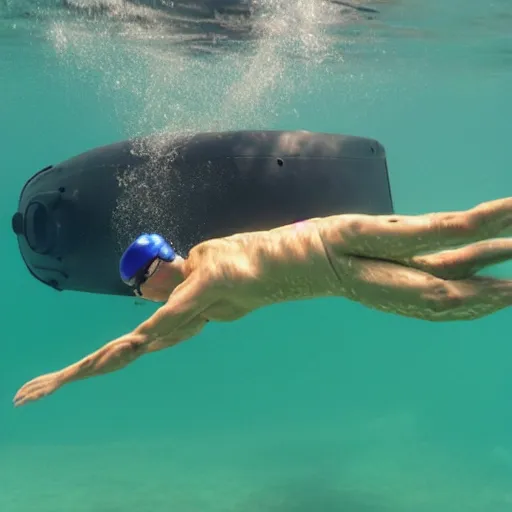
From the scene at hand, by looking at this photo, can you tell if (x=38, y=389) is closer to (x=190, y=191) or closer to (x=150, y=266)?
(x=150, y=266)

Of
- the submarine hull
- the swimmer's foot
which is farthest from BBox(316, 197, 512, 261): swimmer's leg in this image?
the swimmer's foot

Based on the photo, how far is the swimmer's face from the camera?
423 cm

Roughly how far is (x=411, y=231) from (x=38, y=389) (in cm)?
240

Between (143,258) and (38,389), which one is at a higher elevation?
(143,258)

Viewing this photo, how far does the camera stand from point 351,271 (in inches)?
149

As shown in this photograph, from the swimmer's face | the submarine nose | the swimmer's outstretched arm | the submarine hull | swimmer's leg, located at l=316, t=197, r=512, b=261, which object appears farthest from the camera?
the submarine nose

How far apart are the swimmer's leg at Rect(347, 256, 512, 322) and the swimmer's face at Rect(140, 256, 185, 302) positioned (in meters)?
1.17

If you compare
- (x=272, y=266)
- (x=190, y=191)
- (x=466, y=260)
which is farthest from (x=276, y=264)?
(x=190, y=191)

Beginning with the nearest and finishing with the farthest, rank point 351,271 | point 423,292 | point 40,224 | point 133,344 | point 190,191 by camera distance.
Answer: point 423,292, point 351,271, point 133,344, point 190,191, point 40,224

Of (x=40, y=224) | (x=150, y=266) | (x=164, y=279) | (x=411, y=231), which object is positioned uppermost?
(x=411, y=231)

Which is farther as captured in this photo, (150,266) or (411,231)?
(150,266)

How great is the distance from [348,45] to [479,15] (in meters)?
3.67

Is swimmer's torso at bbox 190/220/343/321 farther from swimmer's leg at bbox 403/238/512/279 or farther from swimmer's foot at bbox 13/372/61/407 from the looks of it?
swimmer's foot at bbox 13/372/61/407

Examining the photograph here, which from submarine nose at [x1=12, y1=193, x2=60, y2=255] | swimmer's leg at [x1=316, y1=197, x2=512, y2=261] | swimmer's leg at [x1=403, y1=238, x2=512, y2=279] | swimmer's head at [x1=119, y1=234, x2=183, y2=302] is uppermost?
swimmer's leg at [x1=316, y1=197, x2=512, y2=261]
